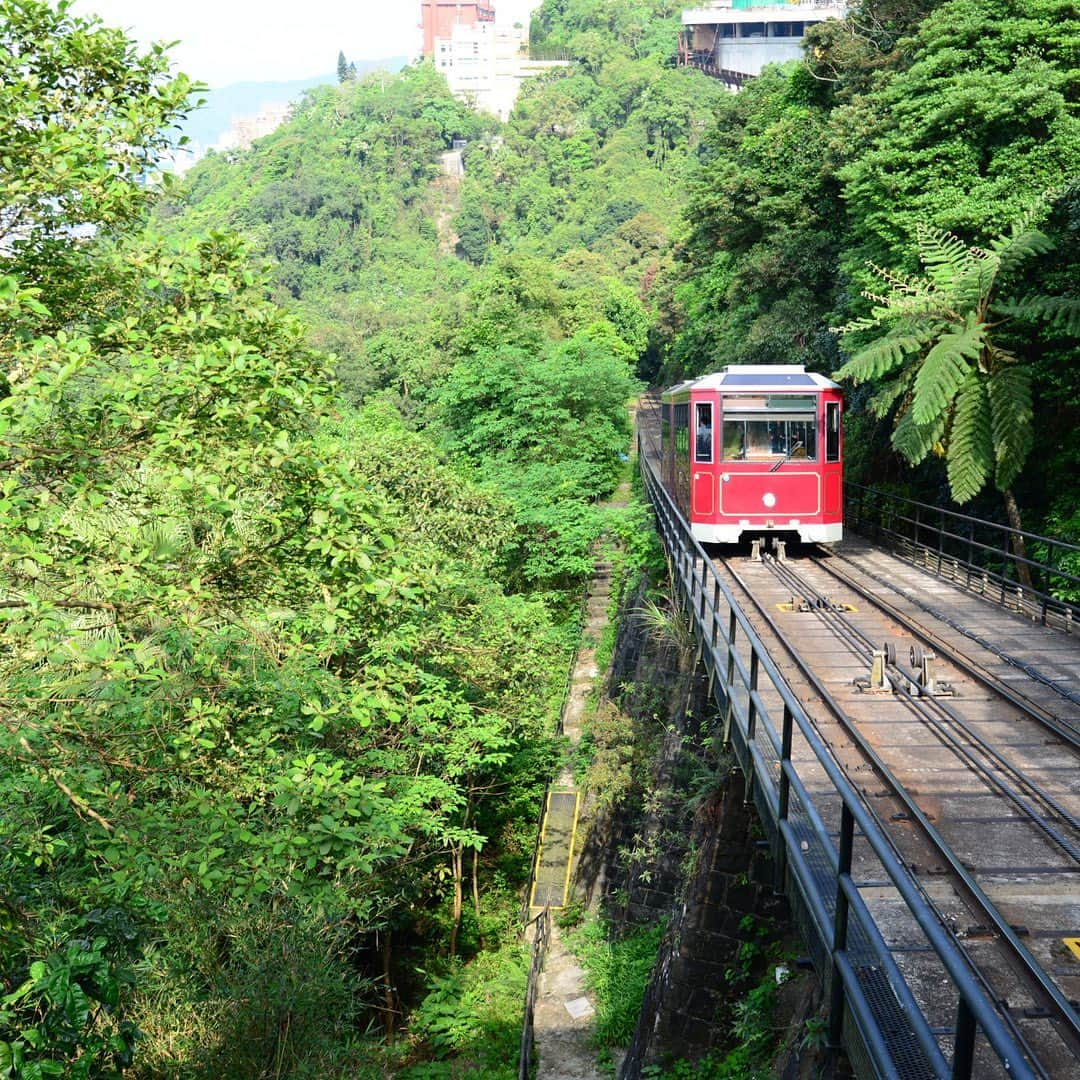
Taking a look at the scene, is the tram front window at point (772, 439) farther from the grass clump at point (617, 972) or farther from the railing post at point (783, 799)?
the railing post at point (783, 799)

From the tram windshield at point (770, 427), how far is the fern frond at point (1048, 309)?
3.01m

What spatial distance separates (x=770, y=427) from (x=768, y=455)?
1.37 ft

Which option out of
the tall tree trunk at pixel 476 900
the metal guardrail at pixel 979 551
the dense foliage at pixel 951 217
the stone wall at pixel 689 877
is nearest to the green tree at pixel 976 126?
the dense foliage at pixel 951 217

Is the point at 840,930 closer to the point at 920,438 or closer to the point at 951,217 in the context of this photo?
the point at 920,438

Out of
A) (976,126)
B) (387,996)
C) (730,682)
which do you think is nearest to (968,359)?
(976,126)

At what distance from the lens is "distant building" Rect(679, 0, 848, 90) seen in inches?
4678

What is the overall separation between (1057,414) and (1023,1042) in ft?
40.9

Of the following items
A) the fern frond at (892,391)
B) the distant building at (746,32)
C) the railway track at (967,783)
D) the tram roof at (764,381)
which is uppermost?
the distant building at (746,32)

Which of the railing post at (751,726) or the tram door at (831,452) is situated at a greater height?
the tram door at (831,452)

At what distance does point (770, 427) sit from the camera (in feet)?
53.3

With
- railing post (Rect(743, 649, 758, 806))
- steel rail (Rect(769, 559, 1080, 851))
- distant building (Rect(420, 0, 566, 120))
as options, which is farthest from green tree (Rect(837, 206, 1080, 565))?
distant building (Rect(420, 0, 566, 120))

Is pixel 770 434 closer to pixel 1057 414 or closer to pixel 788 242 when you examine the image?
pixel 1057 414

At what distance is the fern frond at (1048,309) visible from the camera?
13037 millimetres

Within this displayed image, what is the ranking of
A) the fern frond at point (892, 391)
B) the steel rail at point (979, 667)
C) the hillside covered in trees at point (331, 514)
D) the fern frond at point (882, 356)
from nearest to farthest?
the hillside covered in trees at point (331, 514), the steel rail at point (979, 667), the fern frond at point (882, 356), the fern frond at point (892, 391)
